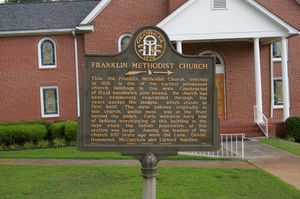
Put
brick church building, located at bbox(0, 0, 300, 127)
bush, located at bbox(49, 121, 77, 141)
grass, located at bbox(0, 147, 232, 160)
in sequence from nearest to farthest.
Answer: grass, located at bbox(0, 147, 232, 160), bush, located at bbox(49, 121, 77, 141), brick church building, located at bbox(0, 0, 300, 127)

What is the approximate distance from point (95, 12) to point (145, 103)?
13424 mm

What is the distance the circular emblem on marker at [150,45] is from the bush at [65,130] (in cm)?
1009

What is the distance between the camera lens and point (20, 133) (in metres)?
13.7

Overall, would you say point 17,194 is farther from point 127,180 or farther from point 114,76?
point 114,76

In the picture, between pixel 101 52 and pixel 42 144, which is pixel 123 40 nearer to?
pixel 101 52

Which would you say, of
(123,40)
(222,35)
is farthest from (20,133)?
(222,35)

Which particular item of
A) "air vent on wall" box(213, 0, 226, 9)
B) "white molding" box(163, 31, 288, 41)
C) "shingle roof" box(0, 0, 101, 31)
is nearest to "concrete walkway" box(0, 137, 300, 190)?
"white molding" box(163, 31, 288, 41)

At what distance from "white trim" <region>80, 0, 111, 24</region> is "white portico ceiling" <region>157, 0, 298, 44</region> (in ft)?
14.1

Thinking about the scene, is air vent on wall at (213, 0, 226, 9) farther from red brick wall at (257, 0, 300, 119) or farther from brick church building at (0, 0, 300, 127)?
red brick wall at (257, 0, 300, 119)

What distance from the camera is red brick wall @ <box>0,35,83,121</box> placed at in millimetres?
17438

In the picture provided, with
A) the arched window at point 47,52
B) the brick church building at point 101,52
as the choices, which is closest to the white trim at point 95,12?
the brick church building at point 101,52

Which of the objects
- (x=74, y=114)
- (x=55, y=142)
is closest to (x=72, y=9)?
(x=74, y=114)

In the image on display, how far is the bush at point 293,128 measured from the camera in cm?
1371

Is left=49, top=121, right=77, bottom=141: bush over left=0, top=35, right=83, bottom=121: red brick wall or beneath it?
beneath
